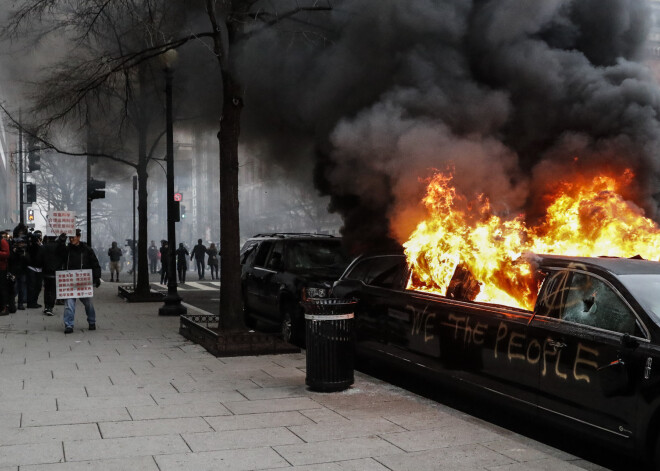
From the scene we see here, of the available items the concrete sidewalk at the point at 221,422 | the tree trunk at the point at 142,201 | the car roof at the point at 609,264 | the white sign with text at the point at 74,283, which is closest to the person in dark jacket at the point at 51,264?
the white sign with text at the point at 74,283

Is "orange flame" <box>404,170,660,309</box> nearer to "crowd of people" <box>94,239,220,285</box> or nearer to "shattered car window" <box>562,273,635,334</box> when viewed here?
"shattered car window" <box>562,273,635,334</box>

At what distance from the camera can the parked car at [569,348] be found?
14.1 ft

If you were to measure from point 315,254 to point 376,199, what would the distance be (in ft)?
5.66

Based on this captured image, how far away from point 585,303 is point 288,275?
5.50m

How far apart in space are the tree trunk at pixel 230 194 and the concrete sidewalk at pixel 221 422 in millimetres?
975

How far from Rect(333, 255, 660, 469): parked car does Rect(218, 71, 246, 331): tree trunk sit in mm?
3410

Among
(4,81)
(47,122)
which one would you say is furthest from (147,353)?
(4,81)

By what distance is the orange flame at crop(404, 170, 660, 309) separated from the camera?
5973 millimetres

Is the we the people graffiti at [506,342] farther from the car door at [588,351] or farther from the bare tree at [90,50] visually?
the bare tree at [90,50]

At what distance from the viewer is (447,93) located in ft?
28.6

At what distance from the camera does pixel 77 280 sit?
1108 centimetres

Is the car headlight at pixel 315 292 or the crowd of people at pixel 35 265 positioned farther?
the crowd of people at pixel 35 265

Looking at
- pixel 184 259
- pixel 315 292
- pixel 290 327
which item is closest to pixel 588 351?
pixel 315 292

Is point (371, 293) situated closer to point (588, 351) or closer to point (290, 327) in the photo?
point (290, 327)
